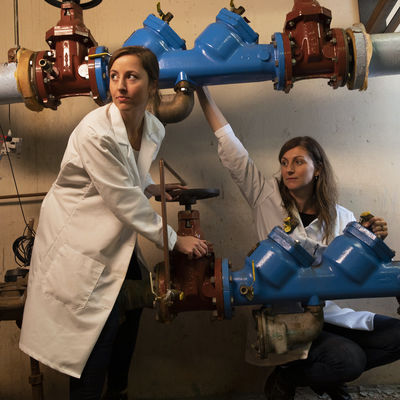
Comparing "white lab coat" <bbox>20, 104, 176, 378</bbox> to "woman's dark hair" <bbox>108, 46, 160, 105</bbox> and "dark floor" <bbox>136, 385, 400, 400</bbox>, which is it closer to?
"woman's dark hair" <bbox>108, 46, 160, 105</bbox>

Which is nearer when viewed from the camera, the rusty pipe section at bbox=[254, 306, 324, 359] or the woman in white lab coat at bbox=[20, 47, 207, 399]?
the woman in white lab coat at bbox=[20, 47, 207, 399]

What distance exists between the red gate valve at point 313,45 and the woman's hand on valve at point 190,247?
0.66m

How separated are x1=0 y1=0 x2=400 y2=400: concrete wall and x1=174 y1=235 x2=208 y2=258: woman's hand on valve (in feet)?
2.26

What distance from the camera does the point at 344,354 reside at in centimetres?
134

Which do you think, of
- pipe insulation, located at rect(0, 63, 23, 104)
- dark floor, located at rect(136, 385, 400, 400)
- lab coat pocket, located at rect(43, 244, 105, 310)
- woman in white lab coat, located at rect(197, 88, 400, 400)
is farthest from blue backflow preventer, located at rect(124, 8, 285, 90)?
dark floor, located at rect(136, 385, 400, 400)

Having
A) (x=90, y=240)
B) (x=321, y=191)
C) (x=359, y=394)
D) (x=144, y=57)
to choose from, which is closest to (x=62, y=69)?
(x=144, y=57)

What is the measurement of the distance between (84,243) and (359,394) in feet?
4.59

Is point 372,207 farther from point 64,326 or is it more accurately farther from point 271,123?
point 64,326

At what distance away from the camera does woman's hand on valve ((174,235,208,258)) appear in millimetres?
1187

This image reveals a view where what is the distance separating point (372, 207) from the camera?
6.25 feet

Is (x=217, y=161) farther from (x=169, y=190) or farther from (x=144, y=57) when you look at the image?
(x=144, y=57)

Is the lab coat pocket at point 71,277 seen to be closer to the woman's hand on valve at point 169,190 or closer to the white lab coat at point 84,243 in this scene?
the white lab coat at point 84,243

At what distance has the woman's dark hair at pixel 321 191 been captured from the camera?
153 centimetres

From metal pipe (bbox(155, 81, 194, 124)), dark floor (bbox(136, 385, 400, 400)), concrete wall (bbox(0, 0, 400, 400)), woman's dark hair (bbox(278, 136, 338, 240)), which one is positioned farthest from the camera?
concrete wall (bbox(0, 0, 400, 400))
